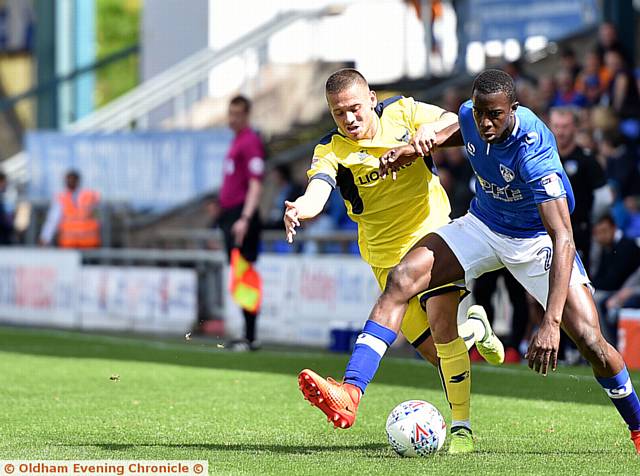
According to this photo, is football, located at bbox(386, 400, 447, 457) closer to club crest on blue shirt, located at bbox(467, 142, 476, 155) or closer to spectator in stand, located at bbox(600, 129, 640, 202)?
club crest on blue shirt, located at bbox(467, 142, 476, 155)

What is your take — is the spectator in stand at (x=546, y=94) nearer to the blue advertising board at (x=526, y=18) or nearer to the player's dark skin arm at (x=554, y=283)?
the blue advertising board at (x=526, y=18)

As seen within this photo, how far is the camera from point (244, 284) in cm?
1492

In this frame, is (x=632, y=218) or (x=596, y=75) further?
(x=596, y=75)

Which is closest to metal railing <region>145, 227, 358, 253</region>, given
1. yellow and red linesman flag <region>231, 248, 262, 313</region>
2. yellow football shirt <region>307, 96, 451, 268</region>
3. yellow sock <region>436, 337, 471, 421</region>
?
yellow and red linesman flag <region>231, 248, 262, 313</region>

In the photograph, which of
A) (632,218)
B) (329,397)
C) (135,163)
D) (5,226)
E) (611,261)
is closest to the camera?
(329,397)

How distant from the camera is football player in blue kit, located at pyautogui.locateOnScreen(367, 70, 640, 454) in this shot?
282 inches

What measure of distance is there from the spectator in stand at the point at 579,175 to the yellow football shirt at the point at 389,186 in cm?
A: 441

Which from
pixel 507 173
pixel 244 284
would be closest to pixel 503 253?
pixel 507 173

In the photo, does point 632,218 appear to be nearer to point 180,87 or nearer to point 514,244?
point 514,244

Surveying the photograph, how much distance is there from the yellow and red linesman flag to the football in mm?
7493

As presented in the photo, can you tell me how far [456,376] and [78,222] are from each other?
14.2 meters

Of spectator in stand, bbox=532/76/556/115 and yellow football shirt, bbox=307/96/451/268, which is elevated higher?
spectator in stand, bbox=532/76/556/115

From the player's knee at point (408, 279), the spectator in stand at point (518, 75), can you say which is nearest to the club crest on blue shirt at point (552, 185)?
the player's knee at point (408, 279)

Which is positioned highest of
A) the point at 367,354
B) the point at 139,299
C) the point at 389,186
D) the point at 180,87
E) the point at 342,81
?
the point at 180,87
